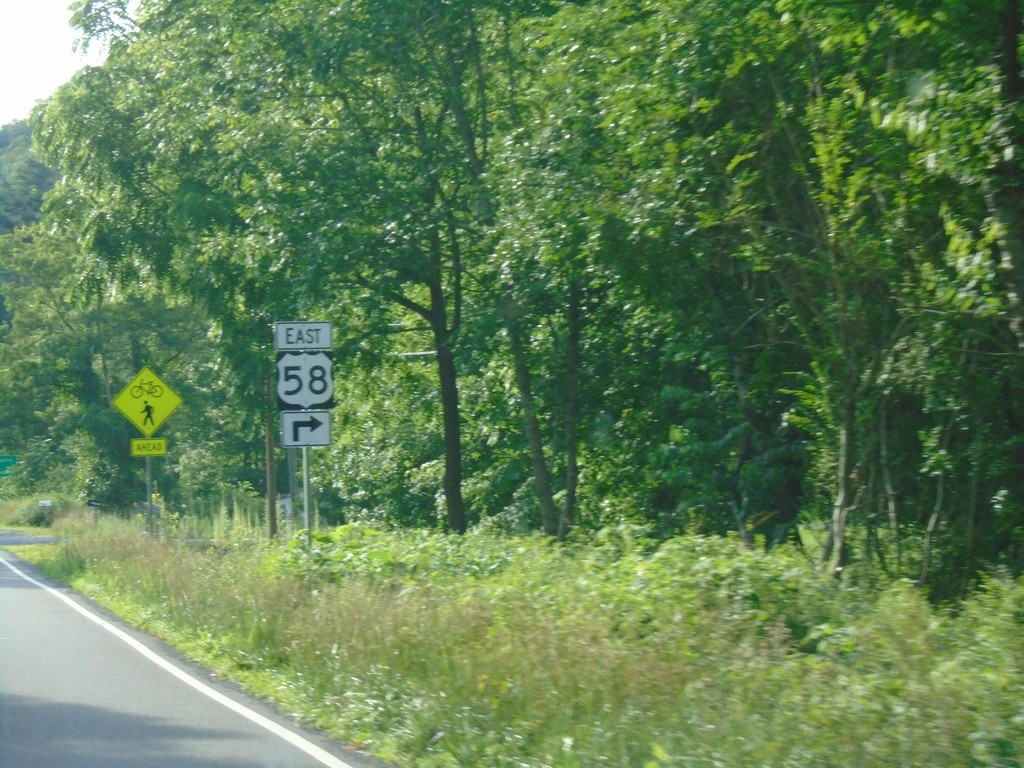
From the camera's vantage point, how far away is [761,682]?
7168 mm

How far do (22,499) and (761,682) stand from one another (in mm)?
66734

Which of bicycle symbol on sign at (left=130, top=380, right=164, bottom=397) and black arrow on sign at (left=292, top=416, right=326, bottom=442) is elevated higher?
bicycle symbol on sign at (left=130, top=380, right=164, bottom=397)

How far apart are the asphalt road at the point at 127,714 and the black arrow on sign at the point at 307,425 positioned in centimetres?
272

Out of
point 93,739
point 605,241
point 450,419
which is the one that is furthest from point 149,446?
point 93,739

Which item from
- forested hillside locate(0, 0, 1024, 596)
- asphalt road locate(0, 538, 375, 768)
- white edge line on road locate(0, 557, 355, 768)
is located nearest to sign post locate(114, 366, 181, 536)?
forested hillside locate(0, 0, 1024, 596)

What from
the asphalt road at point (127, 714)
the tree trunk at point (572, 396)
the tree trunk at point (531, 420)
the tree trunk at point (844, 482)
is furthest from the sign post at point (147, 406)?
the tree trunk at point (844, 482)

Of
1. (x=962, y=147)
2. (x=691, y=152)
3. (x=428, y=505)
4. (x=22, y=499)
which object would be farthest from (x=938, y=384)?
(x=22, y=499)

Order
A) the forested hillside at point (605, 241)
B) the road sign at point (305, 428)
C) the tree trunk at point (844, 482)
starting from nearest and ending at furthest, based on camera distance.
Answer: the forested hillside at point (605, 241) < the tree trunk at point (844, 482) < the road sign at point (305, 428)

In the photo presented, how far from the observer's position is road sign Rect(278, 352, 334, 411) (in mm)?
14406

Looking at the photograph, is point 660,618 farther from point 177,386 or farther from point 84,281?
point 177,386

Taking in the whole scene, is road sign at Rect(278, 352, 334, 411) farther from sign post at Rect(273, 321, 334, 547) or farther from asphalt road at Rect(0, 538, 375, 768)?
asphalt road at Rect(0, 538, 375, 768)

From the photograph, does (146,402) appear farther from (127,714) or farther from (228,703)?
(127,714)

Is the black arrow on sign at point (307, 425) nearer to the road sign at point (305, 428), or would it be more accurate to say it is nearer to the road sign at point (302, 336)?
the road sign at point (305, 428)

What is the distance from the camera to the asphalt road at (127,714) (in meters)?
8.46
